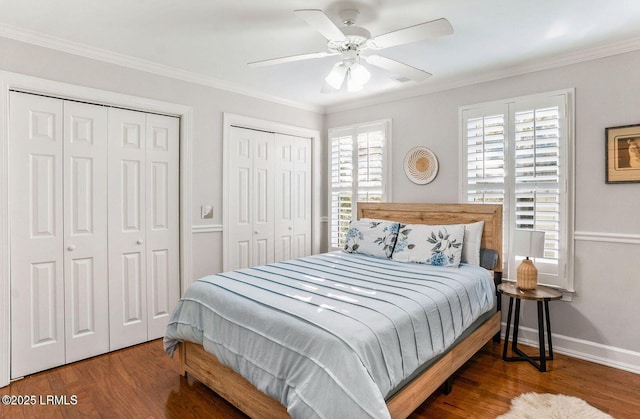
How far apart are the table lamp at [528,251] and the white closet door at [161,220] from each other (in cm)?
307

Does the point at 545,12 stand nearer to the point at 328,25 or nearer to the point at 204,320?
the point at 328,25

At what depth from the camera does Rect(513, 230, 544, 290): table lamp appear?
2.77 m

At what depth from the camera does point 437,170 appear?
12.2ft

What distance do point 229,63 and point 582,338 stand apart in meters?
3.83

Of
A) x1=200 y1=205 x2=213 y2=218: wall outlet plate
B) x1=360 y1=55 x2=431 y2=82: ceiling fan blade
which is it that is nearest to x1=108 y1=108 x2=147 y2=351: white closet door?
x1=200 y1=205 x2=213 y2=218: wall outlet plate

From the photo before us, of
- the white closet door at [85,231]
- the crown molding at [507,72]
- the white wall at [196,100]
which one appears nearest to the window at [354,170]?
the crown molding at [507,72]

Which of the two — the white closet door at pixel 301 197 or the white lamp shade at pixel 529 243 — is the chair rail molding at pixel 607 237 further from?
the white closet door at pixel 301 197

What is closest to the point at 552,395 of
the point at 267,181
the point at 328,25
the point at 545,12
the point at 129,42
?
the point at 545,12

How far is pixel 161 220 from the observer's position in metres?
3.34

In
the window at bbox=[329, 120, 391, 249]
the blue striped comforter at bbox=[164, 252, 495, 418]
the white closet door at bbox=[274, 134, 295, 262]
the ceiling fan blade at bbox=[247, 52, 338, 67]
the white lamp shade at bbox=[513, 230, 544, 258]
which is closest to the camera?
the blue striped comforter at bbox=[164, 252, 495, 418]

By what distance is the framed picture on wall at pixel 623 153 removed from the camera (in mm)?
2662

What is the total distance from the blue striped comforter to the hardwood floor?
1.14 feet

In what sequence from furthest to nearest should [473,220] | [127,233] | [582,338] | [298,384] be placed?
[473,220] < [127,233] < [582,338] < [298,384]

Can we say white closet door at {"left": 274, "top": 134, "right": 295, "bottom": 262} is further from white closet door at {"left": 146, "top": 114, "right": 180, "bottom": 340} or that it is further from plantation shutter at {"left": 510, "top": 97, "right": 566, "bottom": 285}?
plantation shutter at {"left": 510, "top": 97, "right": 566, "bottom": 285}
